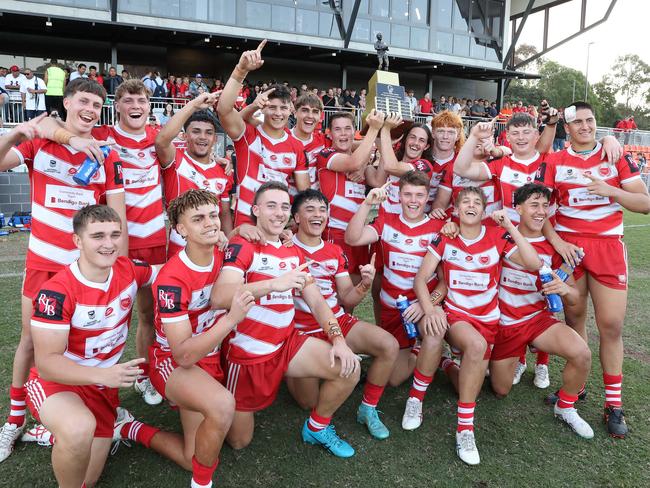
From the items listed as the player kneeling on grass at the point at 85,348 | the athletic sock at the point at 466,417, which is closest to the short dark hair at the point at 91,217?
the player kneeling on grass at the point at 85,348

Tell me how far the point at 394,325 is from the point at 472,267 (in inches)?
36.8

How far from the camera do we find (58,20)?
17391 mm

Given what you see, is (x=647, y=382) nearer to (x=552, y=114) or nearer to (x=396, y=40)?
(x=552, y=114)

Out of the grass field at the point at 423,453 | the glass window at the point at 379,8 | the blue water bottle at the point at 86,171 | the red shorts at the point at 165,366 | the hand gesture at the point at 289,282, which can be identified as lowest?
the grass field at the point at 423,453

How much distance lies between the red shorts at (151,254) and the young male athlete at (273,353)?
3.07 feet

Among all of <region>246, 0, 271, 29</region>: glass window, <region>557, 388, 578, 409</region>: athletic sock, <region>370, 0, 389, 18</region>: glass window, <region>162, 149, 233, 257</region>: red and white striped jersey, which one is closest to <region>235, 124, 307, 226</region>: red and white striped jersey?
<region>162, 149, 233, 257</region>: red and white striped jersey

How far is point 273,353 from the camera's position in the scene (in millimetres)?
3494

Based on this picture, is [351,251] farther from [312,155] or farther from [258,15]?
[258,15]

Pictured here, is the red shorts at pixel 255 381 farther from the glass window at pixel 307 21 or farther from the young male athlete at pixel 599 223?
the glass window at pixel 307 21

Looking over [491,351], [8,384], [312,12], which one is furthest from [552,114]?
[312,12]

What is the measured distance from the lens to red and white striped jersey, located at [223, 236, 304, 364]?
11.4 feet

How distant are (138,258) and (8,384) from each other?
1.47 m

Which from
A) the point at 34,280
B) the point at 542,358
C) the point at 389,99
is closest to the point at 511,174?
the point at 389,99

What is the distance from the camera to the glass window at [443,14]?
25047mm
